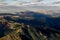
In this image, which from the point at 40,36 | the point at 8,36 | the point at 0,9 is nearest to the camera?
the point at 8,36

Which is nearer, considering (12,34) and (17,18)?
(12,34)

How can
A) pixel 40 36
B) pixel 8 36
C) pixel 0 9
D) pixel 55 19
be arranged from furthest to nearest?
pixel 0 9 → pixel 55 19 → pixel 40 36 → pixel 8 36

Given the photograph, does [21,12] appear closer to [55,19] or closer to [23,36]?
[55,19]

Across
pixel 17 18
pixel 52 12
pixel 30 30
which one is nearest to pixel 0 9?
pixel 17 18

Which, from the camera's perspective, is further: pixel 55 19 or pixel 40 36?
pixel 55 19

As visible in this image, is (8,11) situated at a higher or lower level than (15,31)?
lower

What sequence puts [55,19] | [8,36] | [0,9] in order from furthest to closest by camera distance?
[0,9]
[55,19]
[8,36]

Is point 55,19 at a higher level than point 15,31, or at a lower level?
lower

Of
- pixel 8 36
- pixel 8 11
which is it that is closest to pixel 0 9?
pixel 8 11

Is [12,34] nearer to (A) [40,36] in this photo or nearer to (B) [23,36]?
(B) [23,36]
